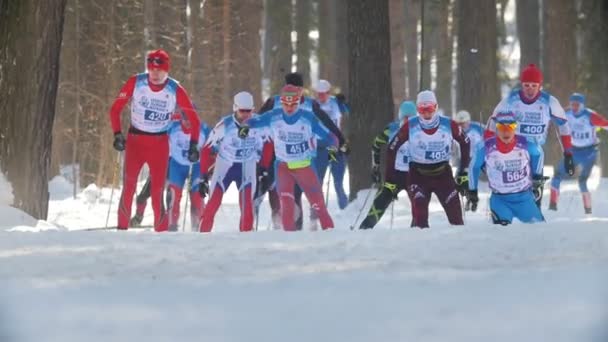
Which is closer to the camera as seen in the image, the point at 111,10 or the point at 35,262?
the point at 35,262

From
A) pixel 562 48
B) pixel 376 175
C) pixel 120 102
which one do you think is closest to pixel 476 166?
pixel 376 175

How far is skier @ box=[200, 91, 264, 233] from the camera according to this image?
14109 millimetres

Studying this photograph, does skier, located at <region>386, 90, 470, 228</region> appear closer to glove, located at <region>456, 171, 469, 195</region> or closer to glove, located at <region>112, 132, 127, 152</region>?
glove, located at <region>456, 171, 469, 195</region>

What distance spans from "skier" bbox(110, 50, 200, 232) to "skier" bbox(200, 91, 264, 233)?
1.11 m

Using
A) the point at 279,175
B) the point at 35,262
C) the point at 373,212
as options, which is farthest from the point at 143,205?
the point at 35,262

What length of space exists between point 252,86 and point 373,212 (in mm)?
12936

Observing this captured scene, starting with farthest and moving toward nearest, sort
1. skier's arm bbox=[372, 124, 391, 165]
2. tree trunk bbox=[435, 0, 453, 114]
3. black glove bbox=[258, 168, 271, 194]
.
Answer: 1. tree trunk bbox=[435, 0, 453, 114]
2. black glove bbox=[258, 168, 271, 194]
3. skier's arm bbox=[372, 124, 391, 165]

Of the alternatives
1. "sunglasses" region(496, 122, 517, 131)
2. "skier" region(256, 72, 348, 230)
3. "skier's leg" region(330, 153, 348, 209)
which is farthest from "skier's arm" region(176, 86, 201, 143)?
"skier's leg" region(330, 153, 348, 209)

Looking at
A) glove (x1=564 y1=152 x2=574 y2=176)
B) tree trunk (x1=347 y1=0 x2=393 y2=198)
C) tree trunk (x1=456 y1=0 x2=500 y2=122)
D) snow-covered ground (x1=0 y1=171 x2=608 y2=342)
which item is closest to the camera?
snow-covered ground (x1=0 y1=171 x2=608 y2=342)

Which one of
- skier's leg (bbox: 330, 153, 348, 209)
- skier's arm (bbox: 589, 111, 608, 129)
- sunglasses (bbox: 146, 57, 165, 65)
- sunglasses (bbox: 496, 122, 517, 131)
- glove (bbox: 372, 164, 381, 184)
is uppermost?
sunglasses (bbox: 146, 57, 165, 65)

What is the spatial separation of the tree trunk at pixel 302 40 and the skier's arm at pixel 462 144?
91.2 ft

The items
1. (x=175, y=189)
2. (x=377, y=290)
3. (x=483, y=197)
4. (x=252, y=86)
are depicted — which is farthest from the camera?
(x=252, y=86)

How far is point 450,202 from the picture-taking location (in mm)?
13102

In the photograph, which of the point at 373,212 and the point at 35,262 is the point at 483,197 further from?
the point at 35,262
